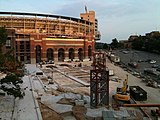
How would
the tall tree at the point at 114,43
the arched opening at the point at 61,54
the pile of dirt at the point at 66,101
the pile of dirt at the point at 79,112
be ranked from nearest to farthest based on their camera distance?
the pile of dirt at the point at 79,112
the pile of dirt at the point at 66,101
the arched opening at the point at 61,54
the tall tree at the point at 114,43

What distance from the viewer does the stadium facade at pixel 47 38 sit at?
2630 inches

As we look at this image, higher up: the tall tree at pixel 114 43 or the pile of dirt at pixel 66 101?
the tall tree at pixel 114 43

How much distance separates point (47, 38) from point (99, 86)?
5192 centimetres

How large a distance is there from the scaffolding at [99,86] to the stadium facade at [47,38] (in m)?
46.2

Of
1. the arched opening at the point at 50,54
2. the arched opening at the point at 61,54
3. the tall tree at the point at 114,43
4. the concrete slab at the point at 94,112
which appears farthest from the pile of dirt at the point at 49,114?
the tall tree at the point at 114,43

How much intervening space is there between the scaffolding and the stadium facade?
152 ft

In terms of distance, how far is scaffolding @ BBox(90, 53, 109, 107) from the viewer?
771 inches

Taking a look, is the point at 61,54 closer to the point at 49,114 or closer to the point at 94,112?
the point at 94,112

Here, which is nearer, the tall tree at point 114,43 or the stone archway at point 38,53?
the stone archway at point 38,53

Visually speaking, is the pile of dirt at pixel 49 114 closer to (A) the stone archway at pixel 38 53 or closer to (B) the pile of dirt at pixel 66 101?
(B) the pile of dirt at pixel 66 101

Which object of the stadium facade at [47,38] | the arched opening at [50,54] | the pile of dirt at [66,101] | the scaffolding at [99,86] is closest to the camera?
the scaffolding at [99,86]

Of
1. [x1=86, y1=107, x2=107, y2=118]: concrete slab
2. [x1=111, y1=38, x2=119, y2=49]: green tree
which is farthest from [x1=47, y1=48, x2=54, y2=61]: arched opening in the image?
[x1=111, y1=38, x2=119, y2=49]: green tree

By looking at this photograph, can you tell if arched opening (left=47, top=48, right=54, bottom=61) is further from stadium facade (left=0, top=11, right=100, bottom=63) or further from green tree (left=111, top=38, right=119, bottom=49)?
green tree (left=111, top=38, right=119, bottom=49)

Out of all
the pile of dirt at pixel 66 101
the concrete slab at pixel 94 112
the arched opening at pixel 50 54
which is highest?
the arched opening at pixel 50 54
